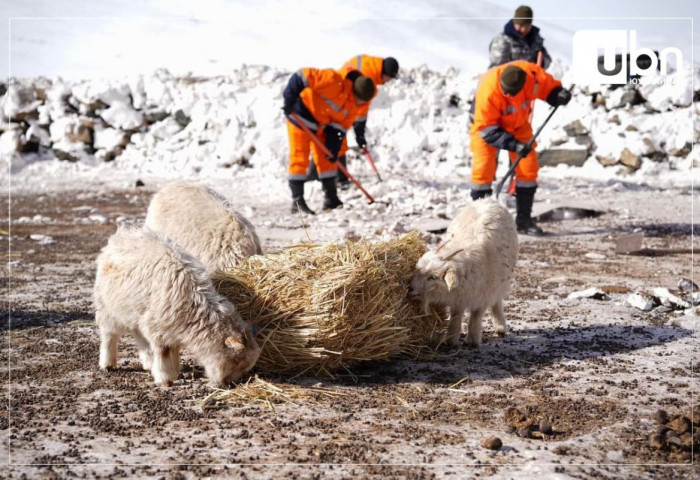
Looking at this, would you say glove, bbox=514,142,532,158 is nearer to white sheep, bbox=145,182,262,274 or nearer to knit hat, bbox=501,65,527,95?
knit hat, bbox=501,65,527,95

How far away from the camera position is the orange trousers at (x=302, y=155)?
484 inches

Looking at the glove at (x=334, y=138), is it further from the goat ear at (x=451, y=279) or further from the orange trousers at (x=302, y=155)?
the goat ear at (x=451, y=279)

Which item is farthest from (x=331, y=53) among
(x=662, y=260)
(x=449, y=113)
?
(x=662, y=260)

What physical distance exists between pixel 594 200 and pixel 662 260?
16.6 ft

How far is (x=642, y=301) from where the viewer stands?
24.0 ft

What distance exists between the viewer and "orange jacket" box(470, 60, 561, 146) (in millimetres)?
10266

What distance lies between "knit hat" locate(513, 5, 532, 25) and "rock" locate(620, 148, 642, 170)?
247 inches

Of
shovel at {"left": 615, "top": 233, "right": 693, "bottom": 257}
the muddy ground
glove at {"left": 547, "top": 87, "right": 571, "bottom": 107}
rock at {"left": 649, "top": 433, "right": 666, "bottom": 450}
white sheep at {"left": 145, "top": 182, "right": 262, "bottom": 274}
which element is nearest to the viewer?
the muddy ground

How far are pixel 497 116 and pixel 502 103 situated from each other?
0.19 m

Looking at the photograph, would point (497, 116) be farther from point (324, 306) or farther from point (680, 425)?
point (680, 425)

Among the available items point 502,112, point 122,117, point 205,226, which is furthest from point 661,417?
point 122,117

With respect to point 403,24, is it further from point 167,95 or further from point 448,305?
point 448,305

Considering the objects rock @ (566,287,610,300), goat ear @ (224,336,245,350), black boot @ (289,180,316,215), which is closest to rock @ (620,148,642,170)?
black boot @ (289,180,316,215)

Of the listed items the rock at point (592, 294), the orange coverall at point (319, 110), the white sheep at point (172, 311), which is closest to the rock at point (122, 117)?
the orange coverall at point (319, 110)
